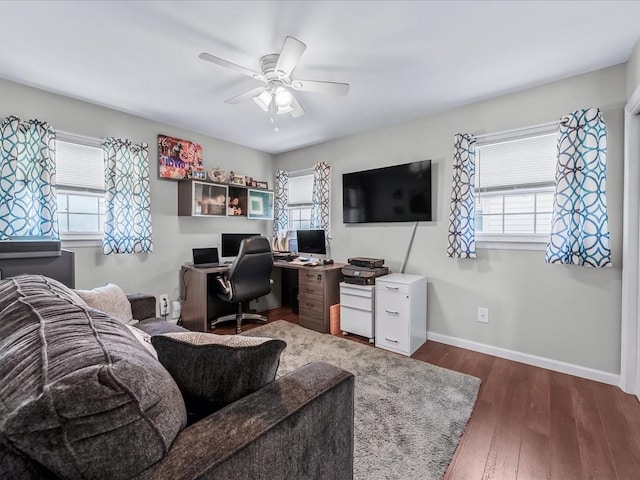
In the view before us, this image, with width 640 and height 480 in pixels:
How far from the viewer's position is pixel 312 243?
12.5 feet

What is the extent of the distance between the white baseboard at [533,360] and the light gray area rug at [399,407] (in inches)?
23.2

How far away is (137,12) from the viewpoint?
1.67 metres

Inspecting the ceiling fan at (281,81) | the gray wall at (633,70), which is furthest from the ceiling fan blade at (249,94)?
the gray wall at (633,70)

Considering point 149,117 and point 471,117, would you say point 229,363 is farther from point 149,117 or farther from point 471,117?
point 149,117

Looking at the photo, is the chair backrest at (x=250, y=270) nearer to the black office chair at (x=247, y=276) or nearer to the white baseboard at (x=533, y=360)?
the black office chair at (x=247, y=276)

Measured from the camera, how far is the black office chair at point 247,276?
10.4 feet

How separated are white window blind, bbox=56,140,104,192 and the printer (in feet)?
8.70

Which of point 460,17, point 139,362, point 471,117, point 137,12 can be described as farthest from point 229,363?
point 471,117

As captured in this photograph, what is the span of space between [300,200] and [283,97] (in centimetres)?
218

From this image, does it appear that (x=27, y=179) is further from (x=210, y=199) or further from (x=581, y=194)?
(x=581, y=194)

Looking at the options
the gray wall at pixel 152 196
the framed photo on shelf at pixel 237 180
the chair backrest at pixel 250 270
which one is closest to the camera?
the gray wall at pixel 152 196

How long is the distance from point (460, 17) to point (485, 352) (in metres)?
2.67

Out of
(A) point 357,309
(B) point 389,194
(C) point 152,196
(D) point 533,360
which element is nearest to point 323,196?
(B) point 389,194

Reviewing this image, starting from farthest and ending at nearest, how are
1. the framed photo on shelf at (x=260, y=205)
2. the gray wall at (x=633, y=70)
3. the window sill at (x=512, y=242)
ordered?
the framed photo on shelf at (x=260, y=205)
the window sill at (x=512, y=242)
the gray wall at (x=633, y=70)
